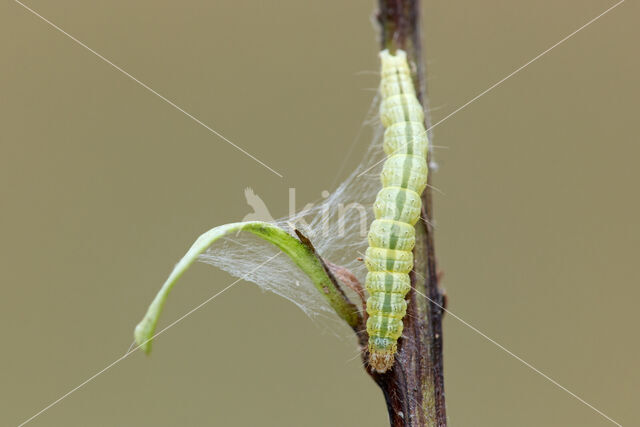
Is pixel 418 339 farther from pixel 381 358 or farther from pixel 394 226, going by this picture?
pixel 394 226

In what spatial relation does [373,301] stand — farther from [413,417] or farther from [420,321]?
[413,417]

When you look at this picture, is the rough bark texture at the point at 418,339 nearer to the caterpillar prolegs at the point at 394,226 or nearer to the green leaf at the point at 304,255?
the caterpillar prolegs at the point at 394,226

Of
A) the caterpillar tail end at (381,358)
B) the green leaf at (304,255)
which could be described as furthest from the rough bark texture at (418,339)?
the green leaf at (304,255)

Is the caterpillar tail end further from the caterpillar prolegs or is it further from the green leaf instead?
the green leaf

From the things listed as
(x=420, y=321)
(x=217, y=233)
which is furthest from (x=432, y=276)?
(x=217, y=233)

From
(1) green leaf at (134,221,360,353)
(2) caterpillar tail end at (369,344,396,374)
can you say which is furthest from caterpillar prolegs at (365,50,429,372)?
(1) green leaf at (134,221,360,353)
